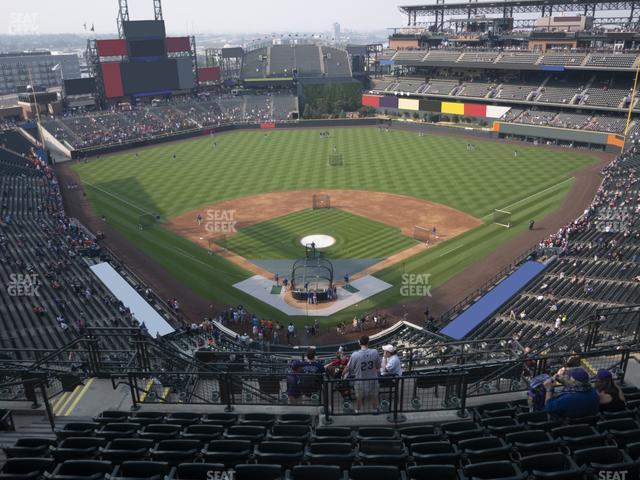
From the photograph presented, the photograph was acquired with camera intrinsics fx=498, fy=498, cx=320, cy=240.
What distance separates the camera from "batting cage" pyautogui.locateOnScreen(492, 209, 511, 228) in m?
44.0

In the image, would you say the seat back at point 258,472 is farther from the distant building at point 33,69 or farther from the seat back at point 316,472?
the distant building at point 33,69

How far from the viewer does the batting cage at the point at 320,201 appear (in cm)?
4969

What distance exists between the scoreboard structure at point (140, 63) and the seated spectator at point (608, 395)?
97785 millimetres

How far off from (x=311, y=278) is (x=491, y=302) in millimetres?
12179

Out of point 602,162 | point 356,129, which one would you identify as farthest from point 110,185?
point 602,162

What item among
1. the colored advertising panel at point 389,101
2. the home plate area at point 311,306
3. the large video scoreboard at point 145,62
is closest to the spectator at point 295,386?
the home plate area at point 311,306

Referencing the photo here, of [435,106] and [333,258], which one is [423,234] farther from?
[435,106]

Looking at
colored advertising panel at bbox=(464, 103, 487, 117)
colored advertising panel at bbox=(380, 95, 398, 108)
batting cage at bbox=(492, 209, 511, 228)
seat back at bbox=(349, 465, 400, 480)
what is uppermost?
colored advertising panel at bbox=(380, 95, 398, 108)

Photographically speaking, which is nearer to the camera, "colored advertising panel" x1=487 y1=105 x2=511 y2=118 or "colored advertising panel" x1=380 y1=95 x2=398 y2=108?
"colored advertising panel" x1=487 y1=105 x2=511 y2=118

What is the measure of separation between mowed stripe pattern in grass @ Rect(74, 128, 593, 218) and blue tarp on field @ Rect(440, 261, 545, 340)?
14.1m

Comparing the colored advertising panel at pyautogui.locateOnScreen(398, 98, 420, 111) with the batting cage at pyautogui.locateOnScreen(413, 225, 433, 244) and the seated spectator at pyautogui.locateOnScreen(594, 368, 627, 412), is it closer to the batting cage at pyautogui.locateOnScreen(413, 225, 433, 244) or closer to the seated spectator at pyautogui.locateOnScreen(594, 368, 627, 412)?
the batting cage at pyautogui.locateOnScreen(413, 225, 433, 244)

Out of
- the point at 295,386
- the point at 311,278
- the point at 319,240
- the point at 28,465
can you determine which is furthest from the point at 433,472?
the point at 319,240

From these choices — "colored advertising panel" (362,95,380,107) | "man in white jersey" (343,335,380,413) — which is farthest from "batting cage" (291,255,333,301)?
"colored advertising panel" (362,95,380,107)

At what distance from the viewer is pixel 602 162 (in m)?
61.4
